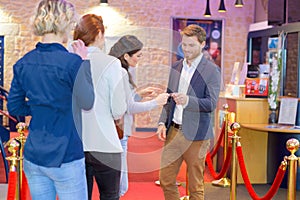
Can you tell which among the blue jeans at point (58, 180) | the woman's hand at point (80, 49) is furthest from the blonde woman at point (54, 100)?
the woman's hand at point (80, 49)

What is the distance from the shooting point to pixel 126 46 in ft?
9.50

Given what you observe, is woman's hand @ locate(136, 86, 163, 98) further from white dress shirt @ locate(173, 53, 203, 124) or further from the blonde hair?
the blonde hair

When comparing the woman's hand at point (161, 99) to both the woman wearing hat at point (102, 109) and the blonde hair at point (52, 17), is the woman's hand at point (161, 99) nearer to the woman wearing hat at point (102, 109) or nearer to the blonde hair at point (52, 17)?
the woman wearing hat at point (102, 109)

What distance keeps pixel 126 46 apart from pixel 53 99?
1.03 meters

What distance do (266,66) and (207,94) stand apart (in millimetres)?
2611

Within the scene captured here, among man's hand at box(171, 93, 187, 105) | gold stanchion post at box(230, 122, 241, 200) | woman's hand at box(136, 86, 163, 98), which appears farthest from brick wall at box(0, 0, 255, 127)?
woman's hand at box(136, 86, 163, 98)

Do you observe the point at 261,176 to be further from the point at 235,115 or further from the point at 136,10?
the point at 136,10

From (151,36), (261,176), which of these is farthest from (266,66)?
(151,36)

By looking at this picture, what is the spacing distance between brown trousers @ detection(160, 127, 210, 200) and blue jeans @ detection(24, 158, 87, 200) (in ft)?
4.02

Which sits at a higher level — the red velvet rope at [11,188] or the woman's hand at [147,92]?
the woman's hand at [147,92]

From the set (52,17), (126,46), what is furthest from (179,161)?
(52,17)

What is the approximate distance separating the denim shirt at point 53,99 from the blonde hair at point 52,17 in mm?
68

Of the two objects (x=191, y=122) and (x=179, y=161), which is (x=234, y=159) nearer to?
(x=179, y=161)

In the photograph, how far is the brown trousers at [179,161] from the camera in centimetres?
321
